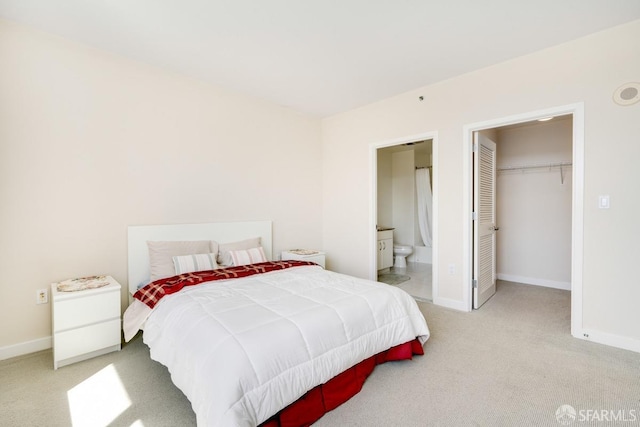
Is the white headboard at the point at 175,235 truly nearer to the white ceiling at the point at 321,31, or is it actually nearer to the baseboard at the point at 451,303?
the white ceiling at the point at 321,31

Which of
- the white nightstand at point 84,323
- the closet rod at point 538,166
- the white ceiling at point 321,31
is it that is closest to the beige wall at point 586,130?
the white ceiling at point 321,31

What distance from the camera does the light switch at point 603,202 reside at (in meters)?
2.46

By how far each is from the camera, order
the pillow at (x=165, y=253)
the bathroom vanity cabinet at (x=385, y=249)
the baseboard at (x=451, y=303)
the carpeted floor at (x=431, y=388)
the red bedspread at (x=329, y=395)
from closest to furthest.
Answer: the red bedspread at (x=329, y=395) → the carpeted floor at (x=431, y=388) → the pillow at (x=165, y=253) → the baseboard at (x=451, y=303) → the bathroom vanity cabinet at (x=385, y=249)

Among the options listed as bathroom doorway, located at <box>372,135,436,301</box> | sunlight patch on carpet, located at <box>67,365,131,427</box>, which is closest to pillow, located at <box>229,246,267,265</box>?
sunlight patch on carpet, located at <box>67,365,131,427</box>

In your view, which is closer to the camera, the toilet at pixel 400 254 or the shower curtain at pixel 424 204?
the toilet at pixel 400 254

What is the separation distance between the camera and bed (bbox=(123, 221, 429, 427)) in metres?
1.40

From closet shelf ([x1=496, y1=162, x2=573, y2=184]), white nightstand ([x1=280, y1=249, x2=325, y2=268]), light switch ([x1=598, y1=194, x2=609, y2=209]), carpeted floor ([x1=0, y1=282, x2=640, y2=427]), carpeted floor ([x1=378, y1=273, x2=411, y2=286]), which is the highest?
closet shelf ([x1=496, y1=162, x2=573, y2=184])

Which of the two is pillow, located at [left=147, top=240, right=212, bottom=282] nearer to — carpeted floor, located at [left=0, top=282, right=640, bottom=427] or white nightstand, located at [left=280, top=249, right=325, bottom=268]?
carpeted floor, located at [left=0, top=282, right=640, bottom=427]

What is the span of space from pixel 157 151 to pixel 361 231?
8.94 ft

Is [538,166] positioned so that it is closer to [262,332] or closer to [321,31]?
[321,31]

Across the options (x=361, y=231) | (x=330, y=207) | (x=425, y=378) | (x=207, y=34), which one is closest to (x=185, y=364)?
(x=425, y=378)

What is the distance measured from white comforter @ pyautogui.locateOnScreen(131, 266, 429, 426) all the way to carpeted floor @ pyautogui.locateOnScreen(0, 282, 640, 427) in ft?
0.76

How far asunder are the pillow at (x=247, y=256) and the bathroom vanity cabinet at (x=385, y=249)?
90.8 inches

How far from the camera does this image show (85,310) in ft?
7.41
